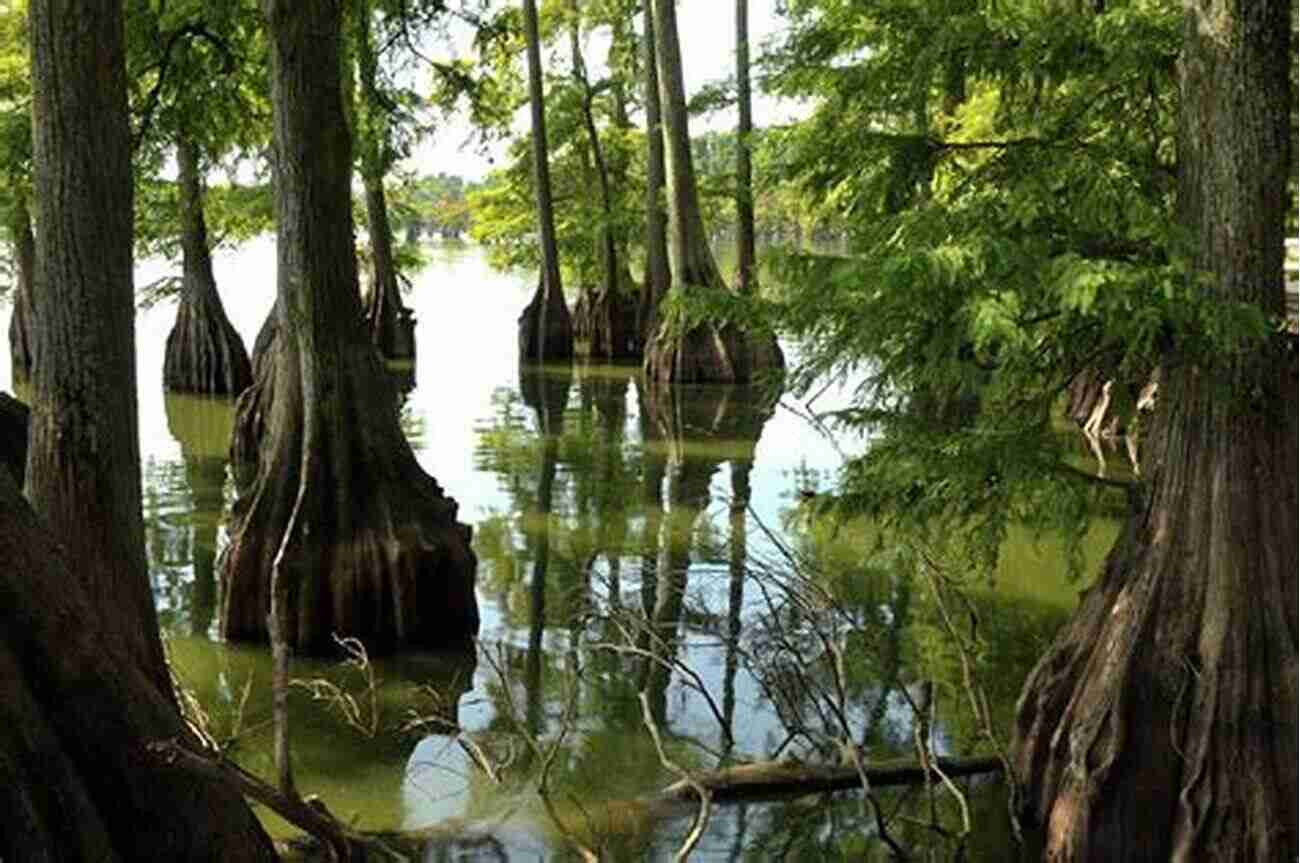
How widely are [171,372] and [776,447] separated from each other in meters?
9.31

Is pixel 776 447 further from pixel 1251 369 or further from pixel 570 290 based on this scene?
pixel 570 290

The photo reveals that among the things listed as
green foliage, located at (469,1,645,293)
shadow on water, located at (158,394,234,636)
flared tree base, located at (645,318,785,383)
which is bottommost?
shadow on water, located at (158,394,234,636)

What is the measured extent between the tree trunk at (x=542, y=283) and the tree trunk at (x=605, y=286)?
1.21 metres

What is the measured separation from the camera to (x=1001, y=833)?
18.2ft

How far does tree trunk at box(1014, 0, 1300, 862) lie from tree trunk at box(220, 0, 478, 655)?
4055mm

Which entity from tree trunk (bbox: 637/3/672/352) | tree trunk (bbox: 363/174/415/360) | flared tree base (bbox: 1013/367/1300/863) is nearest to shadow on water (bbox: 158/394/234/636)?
tree trunk (bbox: 363/174/415/360)

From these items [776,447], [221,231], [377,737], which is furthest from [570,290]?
[377,737]

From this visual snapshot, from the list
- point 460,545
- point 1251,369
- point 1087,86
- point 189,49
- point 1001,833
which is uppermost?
point 189,49

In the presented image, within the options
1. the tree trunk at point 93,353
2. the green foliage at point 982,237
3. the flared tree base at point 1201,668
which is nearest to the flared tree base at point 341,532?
the tree trunk at point 93,353

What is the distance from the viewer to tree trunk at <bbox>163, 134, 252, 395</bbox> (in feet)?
63.8

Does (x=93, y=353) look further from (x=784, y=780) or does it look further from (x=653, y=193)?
(x=653, y=193)

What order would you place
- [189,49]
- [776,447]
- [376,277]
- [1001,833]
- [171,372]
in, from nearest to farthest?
1. [1001,833]
2. [189,49]
3. [776,447]
4. [171,372]
5. [376,277]

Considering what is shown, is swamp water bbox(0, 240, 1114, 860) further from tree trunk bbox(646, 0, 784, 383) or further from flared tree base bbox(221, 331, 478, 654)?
tree trunk bbox(646, 0, 784, 383)

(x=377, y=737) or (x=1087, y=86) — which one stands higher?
(x=1087, y=86)
